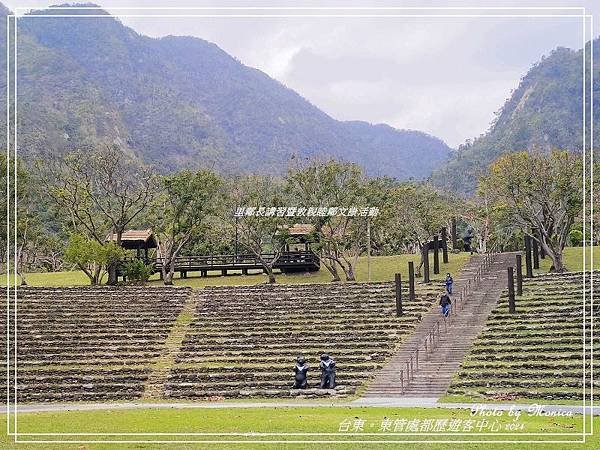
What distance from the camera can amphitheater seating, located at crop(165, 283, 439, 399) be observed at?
82.7ft

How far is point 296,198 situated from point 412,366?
18.7 metres

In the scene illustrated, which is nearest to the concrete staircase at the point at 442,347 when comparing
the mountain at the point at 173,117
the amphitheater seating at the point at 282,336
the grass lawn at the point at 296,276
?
the amphitheater seating at the point at 282,336

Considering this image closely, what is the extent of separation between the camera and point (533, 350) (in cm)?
2633

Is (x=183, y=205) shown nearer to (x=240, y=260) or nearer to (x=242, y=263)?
(x=240, y=260)

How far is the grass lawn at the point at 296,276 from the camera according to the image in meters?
42.9

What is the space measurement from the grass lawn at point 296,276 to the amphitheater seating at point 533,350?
9726 mm

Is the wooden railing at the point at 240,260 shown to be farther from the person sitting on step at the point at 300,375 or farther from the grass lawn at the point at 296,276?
the person sitting on step at the point at 300,375

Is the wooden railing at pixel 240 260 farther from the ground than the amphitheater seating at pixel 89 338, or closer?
farther from the ground

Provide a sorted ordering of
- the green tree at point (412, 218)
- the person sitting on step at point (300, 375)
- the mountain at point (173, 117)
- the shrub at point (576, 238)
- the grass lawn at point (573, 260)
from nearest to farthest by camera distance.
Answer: the person sitting on step at point (300, 375) → the grass lawn at point (573, 260) → the green tree at point (412, 218) → the shrub at point (576, 238) → the mountain at point (173, 117)

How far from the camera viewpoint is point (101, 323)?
32.5 metres

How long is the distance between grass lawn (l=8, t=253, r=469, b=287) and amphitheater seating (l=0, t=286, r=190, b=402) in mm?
6447

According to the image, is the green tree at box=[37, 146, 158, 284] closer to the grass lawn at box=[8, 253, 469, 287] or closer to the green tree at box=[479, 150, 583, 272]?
the grass lawn at box=[8, 253, 469, 287]

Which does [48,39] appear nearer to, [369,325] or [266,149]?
[266,149]

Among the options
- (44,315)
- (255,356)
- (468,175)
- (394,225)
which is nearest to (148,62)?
(468,175)
